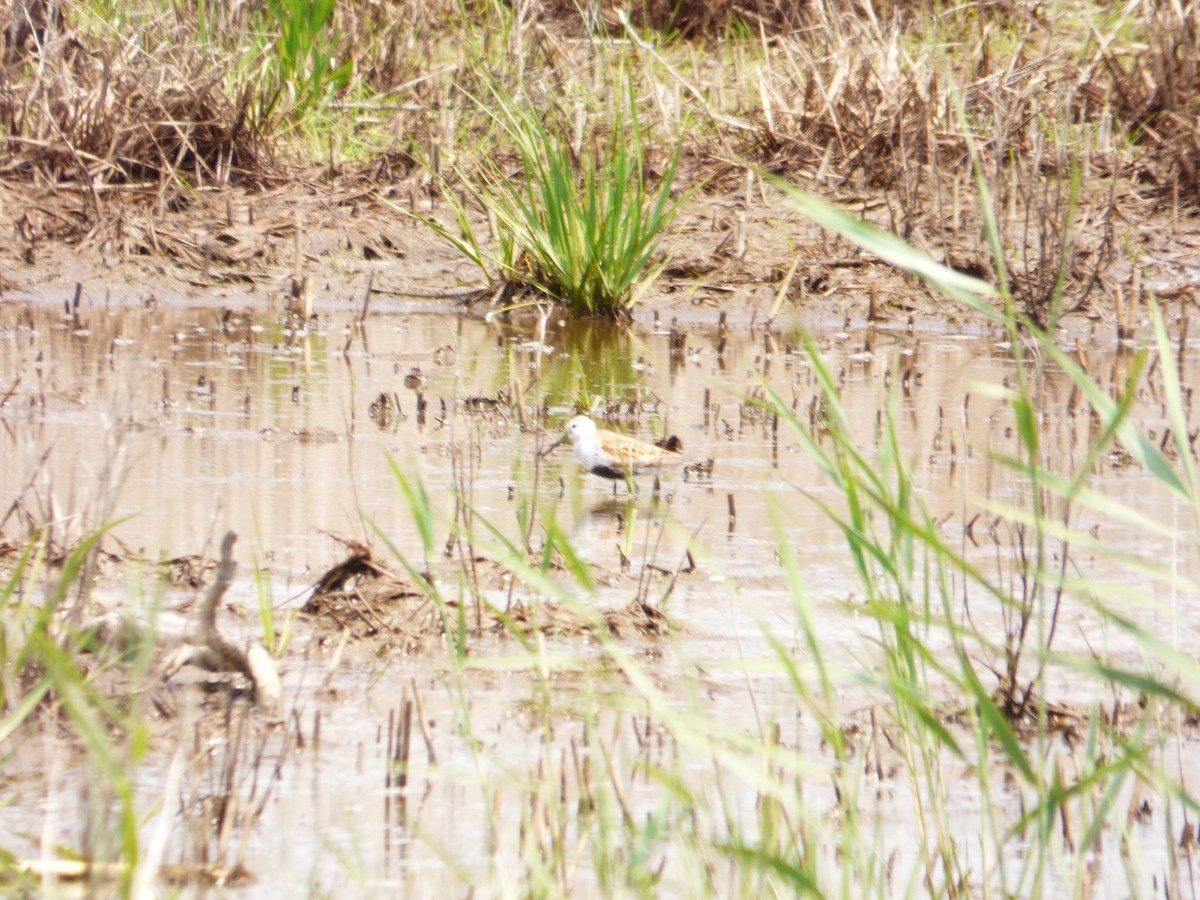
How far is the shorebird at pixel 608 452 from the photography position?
5688 mm

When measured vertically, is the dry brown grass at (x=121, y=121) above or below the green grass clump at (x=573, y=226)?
above

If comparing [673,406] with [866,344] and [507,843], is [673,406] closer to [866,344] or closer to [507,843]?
[866,344]

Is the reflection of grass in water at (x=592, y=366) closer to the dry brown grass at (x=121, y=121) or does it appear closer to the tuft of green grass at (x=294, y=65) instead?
the dry brown grass at (x=121, y=121)

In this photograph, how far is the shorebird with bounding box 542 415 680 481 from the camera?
569 centimetres

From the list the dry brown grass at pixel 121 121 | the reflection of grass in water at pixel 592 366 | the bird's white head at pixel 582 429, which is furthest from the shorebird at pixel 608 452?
the dry brown grass at pixel 121 121

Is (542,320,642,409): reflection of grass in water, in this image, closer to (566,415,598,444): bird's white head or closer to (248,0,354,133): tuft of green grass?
(566,415,598,444): bird's white head

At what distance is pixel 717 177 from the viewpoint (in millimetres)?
10648

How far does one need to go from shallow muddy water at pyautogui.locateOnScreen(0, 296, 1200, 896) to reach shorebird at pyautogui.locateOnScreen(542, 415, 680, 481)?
4.0 inches

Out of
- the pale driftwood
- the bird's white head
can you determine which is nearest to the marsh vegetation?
the pale driftwood

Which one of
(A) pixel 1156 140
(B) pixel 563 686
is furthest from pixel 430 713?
(A) pixel 1156 140

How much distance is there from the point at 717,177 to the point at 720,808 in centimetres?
775

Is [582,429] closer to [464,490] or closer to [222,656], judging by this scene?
[464,490]

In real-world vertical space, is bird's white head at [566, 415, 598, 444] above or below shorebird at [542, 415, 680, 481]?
above

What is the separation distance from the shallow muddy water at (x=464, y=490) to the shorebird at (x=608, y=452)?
10cm
